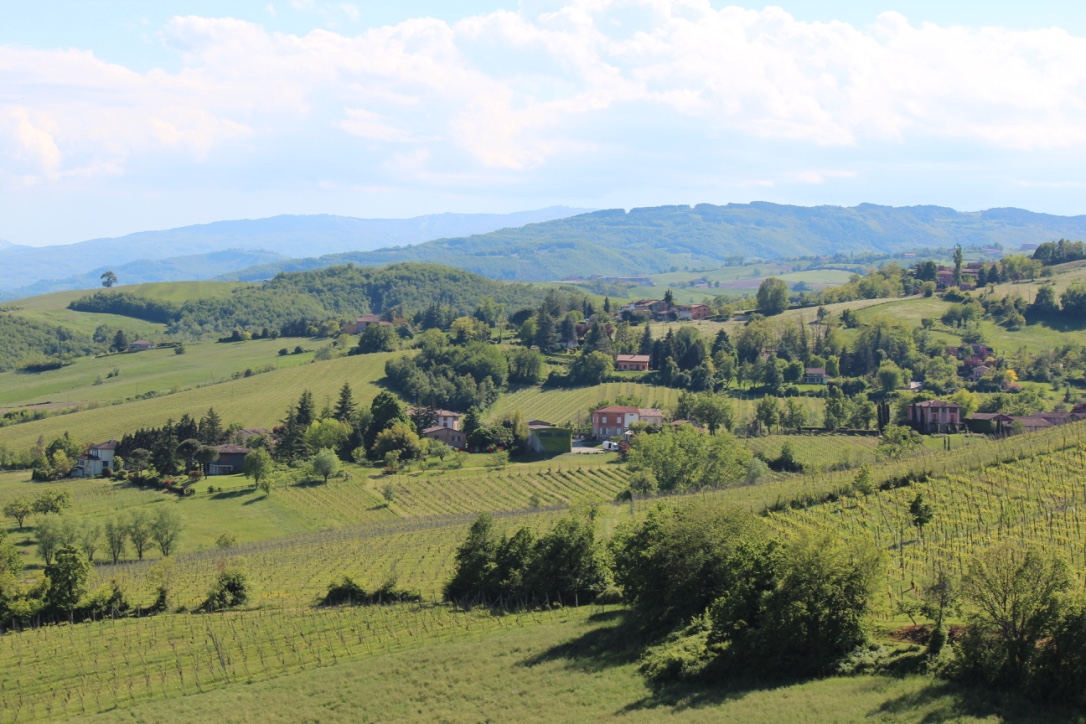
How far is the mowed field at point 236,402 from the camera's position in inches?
4218

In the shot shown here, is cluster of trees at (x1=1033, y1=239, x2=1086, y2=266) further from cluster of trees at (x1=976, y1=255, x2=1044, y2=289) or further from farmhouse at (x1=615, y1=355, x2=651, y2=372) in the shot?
farmhouse at (x1=615, y1=355, x2=651, y2=372)

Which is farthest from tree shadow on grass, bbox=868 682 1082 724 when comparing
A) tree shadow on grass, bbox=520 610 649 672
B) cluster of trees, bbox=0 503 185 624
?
cluster of trees, bbox=0 503 185 624

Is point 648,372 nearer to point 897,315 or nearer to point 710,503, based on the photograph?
point 897,315

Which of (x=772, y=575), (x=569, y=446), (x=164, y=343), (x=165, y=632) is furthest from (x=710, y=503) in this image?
(x=164, y=343)

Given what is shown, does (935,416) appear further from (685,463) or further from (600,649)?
(600,649)

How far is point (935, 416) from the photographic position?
100875mm

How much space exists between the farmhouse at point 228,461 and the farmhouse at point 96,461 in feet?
31.5

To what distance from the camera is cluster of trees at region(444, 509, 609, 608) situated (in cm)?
4428

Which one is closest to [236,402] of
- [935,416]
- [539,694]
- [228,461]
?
[228,461]

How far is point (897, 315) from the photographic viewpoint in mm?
153000

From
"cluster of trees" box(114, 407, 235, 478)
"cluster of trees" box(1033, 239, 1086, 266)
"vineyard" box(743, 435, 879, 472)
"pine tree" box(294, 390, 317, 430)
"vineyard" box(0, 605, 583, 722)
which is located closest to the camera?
"vineyard" box(0, 605, 583, 722)

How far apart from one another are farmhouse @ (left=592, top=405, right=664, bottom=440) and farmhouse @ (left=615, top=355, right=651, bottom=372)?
29.0 metres

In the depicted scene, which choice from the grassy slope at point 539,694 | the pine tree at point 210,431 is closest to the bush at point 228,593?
the grassy slope at point 539,694

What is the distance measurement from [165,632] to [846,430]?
7302cm
